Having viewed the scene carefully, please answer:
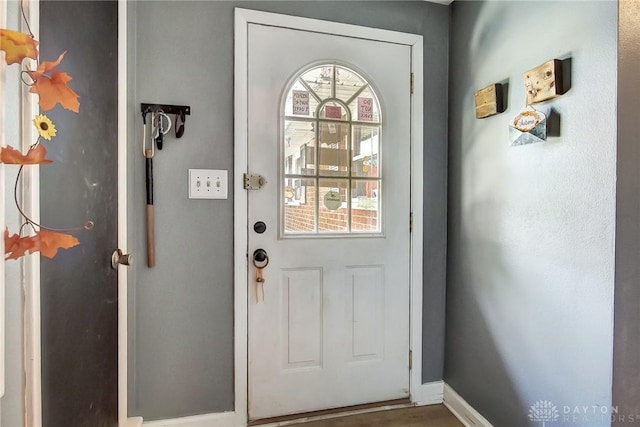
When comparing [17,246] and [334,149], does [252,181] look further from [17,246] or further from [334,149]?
[17,246]

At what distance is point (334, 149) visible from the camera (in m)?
1.74

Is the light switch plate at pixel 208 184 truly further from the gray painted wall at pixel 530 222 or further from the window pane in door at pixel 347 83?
the gray painted wall at pixel 530 222

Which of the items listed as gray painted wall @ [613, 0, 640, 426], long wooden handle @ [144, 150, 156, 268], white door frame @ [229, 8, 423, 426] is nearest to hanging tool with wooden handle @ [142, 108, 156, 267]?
long wooden handle @ [144, 150, 156, 268]

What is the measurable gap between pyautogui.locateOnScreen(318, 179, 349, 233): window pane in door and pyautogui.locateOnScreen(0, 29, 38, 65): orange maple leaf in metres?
1.28

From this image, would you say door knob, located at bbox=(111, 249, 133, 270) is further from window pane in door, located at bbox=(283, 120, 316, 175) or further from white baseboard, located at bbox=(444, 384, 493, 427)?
white baseboard, located at bbox=(444, 384, 493, 427)

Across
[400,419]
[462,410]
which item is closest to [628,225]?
[462,410]

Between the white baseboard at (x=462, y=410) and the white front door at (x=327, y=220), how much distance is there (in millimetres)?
253

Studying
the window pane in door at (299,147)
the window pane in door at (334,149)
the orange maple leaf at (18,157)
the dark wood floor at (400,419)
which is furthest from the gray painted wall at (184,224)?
the orange maple leaf at (18,157)

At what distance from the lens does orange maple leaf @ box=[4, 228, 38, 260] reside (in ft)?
1.84

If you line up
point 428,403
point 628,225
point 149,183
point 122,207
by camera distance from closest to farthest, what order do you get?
point 628,225
point 122,207
point 149,183
point 428,403

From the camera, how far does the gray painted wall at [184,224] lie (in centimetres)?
153

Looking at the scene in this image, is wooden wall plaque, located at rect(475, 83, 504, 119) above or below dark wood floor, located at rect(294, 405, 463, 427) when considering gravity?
above

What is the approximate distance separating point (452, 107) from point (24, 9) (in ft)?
5.82

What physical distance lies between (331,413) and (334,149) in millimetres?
1353
